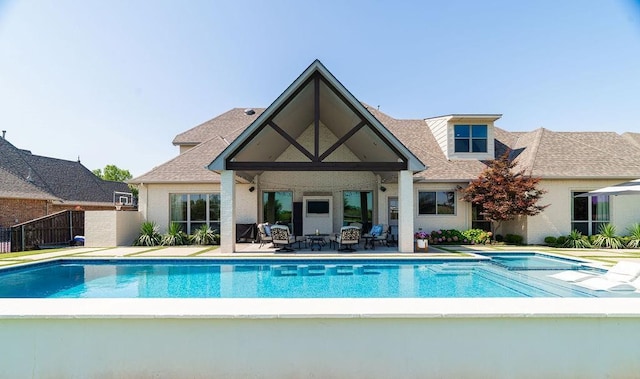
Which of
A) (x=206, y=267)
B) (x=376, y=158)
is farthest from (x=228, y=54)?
(x=206, y=267)

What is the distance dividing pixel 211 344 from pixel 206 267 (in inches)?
319

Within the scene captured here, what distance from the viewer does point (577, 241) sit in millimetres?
16062

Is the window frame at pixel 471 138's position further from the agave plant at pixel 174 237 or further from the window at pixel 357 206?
the agave plant at pixel 174 237

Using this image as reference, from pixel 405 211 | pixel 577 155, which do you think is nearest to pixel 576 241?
pixel 577 155

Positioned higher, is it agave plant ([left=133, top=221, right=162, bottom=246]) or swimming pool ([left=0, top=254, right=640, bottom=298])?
agave plant ([left=133, top=221, right=162, bottom=246])

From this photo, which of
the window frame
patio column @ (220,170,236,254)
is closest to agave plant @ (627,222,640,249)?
the window frame

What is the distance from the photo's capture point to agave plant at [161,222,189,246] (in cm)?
1691

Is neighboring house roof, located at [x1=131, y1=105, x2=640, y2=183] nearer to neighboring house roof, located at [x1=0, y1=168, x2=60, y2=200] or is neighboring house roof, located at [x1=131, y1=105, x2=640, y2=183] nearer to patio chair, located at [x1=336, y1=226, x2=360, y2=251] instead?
patio chair, located at [x1=336, y1=226, x2=360, y2=251]

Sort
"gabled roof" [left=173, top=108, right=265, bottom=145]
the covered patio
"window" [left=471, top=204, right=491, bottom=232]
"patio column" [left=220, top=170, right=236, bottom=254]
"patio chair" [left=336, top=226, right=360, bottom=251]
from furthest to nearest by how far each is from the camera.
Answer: "gabled roof" [left=173, top=108, right=265, bottom=145] < "window" [left=471, top=204, right=491, bottom=232] < "patio chair" [left=336, top=226, right=360, bottom=251] < "patio column" [left=220, top=170, right=236, bottom=254] < the covered patio

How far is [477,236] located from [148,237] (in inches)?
686

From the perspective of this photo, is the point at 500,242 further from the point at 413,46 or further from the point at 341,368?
the point at 341,368

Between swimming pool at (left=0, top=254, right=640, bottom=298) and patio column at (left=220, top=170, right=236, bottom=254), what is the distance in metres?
1.33

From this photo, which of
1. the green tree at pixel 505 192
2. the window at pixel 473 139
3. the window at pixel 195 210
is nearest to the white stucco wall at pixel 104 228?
the window at pixel 195 210

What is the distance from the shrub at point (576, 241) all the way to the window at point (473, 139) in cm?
629
